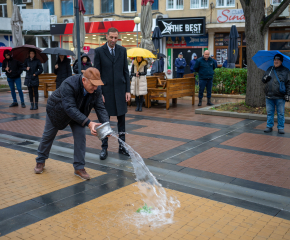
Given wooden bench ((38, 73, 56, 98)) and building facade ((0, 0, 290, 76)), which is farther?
building facade ((0, 0, 290, 76))

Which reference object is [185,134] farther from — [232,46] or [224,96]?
[232,46]

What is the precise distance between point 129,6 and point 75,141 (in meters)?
23.6

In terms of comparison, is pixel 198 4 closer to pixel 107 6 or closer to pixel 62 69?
pixel 107 6

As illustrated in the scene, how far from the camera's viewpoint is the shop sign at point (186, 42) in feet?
79.5

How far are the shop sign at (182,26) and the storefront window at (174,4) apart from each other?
1.06m

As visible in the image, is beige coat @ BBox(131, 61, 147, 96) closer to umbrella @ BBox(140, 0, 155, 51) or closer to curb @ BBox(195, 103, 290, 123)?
curb @ BBox(195, 103, 290, 123)

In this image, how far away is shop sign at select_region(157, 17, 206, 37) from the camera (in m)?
23.5

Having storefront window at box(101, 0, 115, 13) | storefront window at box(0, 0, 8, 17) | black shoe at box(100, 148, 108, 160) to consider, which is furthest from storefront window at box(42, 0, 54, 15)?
black shoe at box(100, 148, 108, 160)

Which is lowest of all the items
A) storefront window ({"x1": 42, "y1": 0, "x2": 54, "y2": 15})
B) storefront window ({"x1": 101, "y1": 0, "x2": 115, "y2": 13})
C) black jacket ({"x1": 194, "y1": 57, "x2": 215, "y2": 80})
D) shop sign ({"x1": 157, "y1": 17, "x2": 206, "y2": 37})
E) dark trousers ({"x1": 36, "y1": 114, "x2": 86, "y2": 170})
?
dark trousers ({"x1": 36, "y1": 114, "x2": 86, "y2": 170})

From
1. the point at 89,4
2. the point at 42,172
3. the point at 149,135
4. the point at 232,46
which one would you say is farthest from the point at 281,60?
the point at 89,4

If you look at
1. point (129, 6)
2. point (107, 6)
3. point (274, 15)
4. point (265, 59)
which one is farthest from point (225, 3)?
point (265, 59)

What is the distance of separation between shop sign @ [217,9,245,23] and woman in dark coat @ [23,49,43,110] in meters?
14.9

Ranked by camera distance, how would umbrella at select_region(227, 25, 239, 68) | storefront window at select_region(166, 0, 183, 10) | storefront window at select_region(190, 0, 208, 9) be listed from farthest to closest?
storefront window at select_region(166, 0, 183, 10) < storefront window at select_region(190, 0, 208, 9) < umbrella at select_region(227, 25, 239, 68)

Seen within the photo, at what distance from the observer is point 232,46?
17828mm
